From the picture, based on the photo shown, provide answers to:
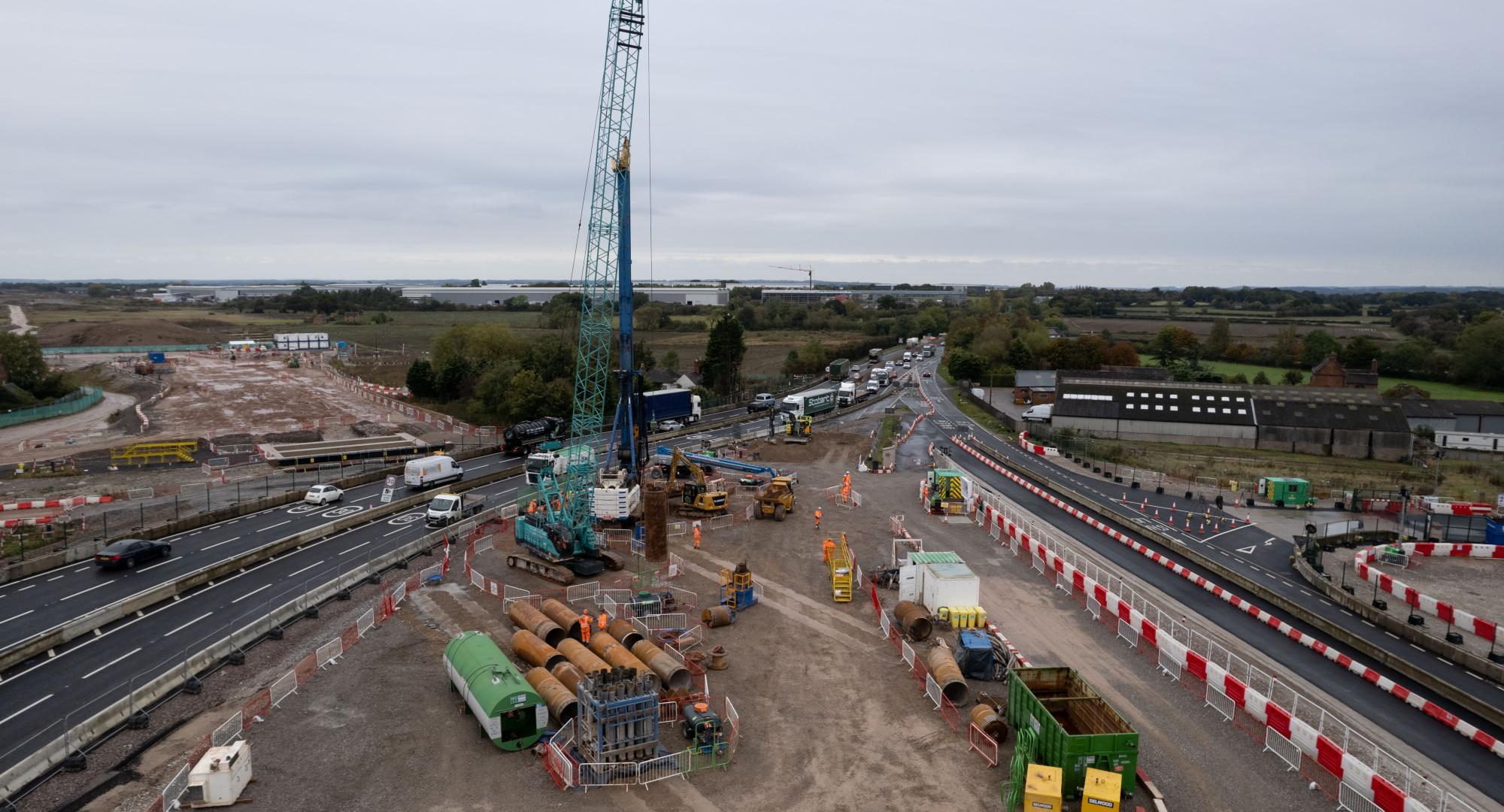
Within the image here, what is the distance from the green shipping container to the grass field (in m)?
92.8

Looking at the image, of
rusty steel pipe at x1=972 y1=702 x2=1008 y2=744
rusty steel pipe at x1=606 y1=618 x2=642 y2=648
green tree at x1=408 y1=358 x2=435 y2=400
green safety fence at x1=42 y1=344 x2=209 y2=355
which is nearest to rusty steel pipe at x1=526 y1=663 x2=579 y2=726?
rusty steel pipe at x1=606 y1=618 x2=642 y2=648

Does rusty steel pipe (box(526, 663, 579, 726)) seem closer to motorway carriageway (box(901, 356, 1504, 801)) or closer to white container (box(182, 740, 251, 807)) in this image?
white container (box(182, 740, 251, 807))

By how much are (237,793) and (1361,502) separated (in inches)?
2106

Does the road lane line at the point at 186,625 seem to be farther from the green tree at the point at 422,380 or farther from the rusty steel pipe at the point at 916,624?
the green tree at the point at 422,380

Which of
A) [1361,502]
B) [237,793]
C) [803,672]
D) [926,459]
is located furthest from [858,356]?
[237,793]

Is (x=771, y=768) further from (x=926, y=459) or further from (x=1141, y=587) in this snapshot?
(x=926, y=459)

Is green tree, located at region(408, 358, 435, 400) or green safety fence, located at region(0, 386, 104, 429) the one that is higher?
green tree, located at region(408, 358, 435, 400)

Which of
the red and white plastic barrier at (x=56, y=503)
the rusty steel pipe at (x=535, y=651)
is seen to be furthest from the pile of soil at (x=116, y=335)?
the rusty steel pipe at (x=535, y=651)

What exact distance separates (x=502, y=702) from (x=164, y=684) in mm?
10394

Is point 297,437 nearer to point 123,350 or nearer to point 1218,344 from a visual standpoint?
point 123,350

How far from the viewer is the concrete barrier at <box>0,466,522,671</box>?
2497 centimetres

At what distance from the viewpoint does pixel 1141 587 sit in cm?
3241

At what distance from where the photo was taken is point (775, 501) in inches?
1665

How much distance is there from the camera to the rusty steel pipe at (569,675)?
2248 centimetres
